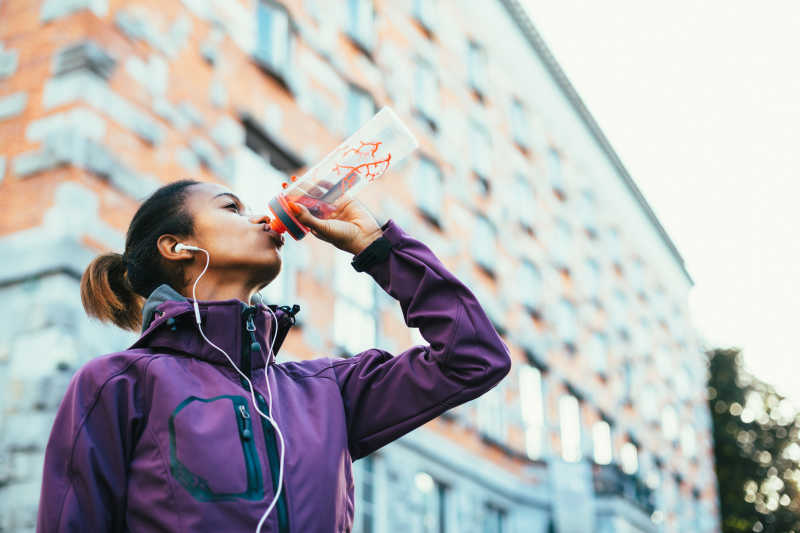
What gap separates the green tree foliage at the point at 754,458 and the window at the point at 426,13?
22081 mm

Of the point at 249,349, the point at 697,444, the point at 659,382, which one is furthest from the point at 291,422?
the point at 697,444

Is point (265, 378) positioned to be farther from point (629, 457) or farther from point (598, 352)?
point (629, 457)

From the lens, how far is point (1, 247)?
866 cm

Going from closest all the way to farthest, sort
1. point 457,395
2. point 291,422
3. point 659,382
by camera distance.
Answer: point 291,422 < point 457,395 < point 659,382

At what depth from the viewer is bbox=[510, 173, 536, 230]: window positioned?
20844 millimetres

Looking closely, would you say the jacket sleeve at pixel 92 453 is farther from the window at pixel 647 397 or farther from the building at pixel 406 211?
the window at pixel 647 397

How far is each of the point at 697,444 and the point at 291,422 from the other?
31.3 m

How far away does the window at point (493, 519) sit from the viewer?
16703 millimetres

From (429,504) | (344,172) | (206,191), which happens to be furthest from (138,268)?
(429,504)

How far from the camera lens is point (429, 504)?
47.8ft

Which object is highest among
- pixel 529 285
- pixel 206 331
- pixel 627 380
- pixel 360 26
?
pixel 360 26

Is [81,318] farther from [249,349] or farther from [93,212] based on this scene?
[249,349]

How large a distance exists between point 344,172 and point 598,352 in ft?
70.5

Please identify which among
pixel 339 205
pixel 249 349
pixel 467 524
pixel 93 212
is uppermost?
pixel 93 212
